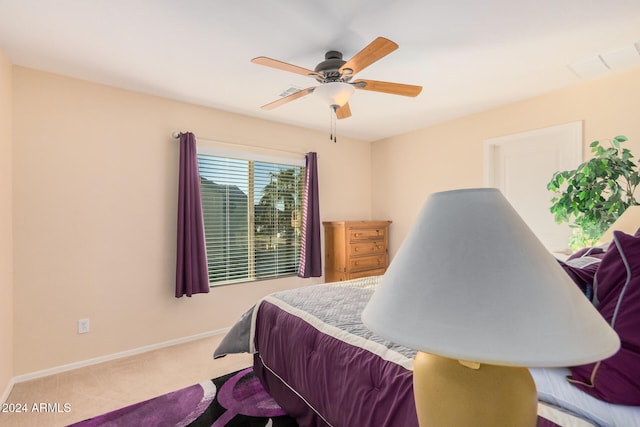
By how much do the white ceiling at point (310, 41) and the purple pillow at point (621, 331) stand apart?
1555mm

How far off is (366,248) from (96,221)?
9.96 feet

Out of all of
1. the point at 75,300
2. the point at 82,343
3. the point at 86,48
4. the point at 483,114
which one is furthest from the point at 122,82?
the point at 483,114

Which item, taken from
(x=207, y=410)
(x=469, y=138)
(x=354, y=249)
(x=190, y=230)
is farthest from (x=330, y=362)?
(x=469, y=138)

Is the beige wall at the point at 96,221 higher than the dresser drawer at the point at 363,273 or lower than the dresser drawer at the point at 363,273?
higher

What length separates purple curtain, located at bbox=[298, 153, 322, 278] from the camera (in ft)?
13.1

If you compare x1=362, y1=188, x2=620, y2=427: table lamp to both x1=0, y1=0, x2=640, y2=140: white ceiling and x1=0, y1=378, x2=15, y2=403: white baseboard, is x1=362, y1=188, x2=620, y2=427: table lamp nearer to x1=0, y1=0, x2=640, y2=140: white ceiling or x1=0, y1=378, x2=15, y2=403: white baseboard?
x1=0, y1=0, x2=640, y2=140: white ceiling

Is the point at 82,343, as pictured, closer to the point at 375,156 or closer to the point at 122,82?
the point at 122,82

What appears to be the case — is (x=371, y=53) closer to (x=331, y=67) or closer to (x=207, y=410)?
(x=331, y=67)

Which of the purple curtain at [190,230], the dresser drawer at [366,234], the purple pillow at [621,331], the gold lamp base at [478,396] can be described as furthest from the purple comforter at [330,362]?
the dresser drawer at [366,234]

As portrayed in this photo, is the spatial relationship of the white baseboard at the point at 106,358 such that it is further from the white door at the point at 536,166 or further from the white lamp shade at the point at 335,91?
the white door at the point at 536,166

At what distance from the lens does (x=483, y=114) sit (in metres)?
3.54

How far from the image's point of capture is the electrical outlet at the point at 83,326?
2.67m

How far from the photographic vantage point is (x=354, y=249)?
4.09 meters

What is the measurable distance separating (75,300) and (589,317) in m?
3.38
